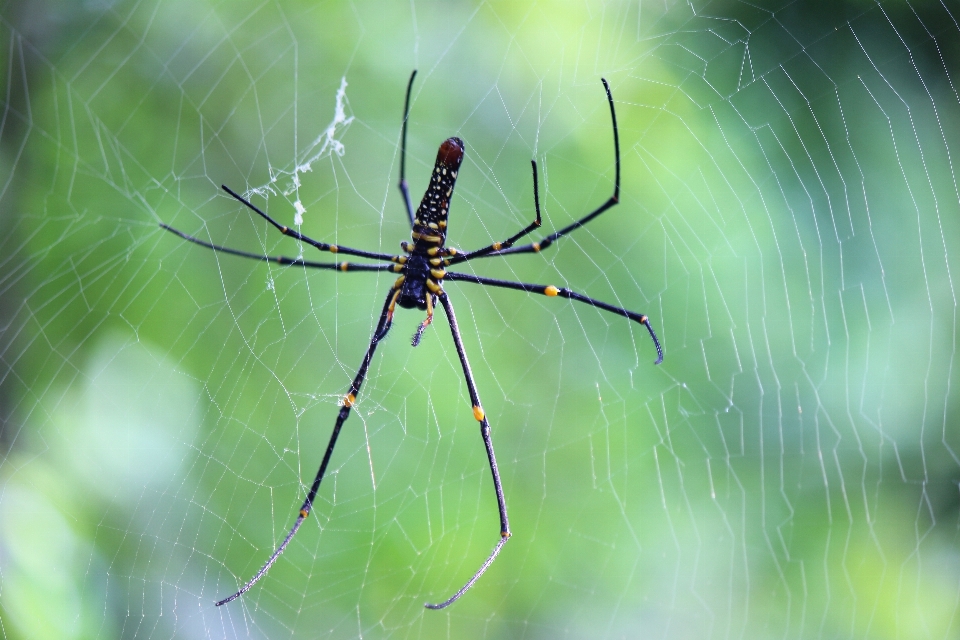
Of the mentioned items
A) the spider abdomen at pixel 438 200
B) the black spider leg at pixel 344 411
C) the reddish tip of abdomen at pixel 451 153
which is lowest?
the black spider leg at pixel 344 411

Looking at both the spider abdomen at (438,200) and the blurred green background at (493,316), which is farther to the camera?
the blurred green background at (493,316)

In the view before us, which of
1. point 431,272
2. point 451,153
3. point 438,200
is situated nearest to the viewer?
point 451,153

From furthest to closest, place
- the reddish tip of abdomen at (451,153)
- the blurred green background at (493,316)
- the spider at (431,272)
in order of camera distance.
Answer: the blurred green background at (493,316) < the spider at (431,272) < the reddish tip of abdomen at (451,153)

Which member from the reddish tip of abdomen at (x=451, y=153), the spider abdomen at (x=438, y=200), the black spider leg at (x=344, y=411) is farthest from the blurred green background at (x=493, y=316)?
the reddish tip of abdomen at (x=451, y=153)

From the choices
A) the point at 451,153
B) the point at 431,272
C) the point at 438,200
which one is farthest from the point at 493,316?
the point at 451,153

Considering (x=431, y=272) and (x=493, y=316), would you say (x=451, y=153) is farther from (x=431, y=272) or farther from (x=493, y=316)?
(x=493, y=316)

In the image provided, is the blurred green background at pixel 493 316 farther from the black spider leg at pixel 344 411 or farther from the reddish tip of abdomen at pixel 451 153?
the reddish tip of abdomen at pixel 451 153

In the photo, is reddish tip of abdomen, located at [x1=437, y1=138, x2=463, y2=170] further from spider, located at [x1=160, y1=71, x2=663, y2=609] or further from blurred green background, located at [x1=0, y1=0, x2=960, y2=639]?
blurred green background, located at [x1=0, y1=0, x2=960, y2=639]

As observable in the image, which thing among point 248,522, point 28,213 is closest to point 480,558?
point 248,522
